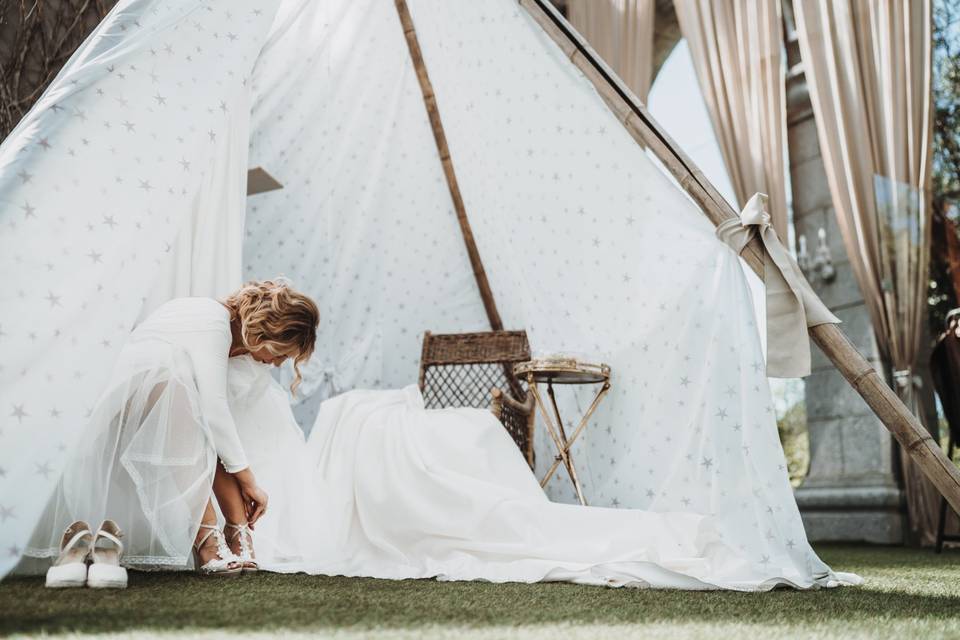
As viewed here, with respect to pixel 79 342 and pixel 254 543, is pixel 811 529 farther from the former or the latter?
pixel 79 342

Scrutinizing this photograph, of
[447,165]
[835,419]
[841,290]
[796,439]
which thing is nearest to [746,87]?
[841,290]

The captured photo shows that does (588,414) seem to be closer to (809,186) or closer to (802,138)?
(809,186)

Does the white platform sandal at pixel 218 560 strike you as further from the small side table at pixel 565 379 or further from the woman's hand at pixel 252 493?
the small side table at pixel 565 379

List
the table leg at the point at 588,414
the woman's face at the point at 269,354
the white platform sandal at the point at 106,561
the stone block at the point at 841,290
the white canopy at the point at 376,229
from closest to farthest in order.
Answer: the white platform sandal at the point at 106,561
the white canopy at the point at 376,229
the woman's face at the point at 269,354
the table leg at the point at 588,414
the stone block at the point at 841,290

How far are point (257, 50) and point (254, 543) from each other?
4.81 feet

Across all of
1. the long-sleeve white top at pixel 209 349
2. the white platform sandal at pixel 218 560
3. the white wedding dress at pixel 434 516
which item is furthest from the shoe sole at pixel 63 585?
the white wedding dress at pixel 434 516

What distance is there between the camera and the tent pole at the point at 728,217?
6.81ft

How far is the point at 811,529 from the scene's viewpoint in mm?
4086

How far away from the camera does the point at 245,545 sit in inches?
79.1

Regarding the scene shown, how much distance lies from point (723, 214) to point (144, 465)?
1753 mm

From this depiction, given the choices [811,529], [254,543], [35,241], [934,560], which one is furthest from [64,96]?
[811,529]

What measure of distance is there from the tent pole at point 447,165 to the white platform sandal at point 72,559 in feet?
8.83

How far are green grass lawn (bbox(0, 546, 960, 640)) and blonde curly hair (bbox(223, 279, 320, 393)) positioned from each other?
59cm

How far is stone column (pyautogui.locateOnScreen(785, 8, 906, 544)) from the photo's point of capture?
3.83 metres
